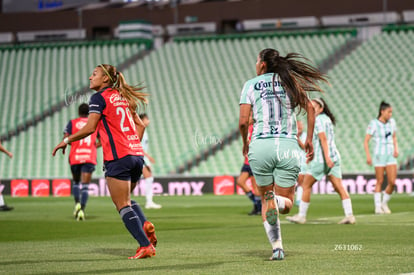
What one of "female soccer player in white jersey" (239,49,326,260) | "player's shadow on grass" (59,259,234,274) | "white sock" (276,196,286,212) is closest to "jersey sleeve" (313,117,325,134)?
"female soccer player in white jersey" (239,49,326,260)

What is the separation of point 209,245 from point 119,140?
214cm

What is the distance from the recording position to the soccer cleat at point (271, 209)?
801 centimetres

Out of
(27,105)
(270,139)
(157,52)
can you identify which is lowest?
(270,139)

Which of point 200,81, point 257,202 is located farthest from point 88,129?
point 200,81

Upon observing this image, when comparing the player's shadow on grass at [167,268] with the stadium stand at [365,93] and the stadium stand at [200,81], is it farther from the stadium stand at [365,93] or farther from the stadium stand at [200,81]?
the stadium stand at [200,81]

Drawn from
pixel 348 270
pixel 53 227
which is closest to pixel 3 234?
pixel 53 227

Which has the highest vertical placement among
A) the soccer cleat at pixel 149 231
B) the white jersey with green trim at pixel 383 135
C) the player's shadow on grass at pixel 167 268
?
the white jersey with green trim at pixel 383 135

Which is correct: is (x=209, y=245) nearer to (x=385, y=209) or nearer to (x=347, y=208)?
(x=347, y=208)

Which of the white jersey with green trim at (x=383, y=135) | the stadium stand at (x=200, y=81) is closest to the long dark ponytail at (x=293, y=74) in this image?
the white jersey with green trim at (x=383, y=135)

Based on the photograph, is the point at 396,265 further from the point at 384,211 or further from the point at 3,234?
the point at 384,211

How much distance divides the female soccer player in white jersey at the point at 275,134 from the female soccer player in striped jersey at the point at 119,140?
1.32 m

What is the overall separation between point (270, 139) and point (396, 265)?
1.72 meters

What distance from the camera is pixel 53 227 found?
1379cm

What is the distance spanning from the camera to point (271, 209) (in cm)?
802
